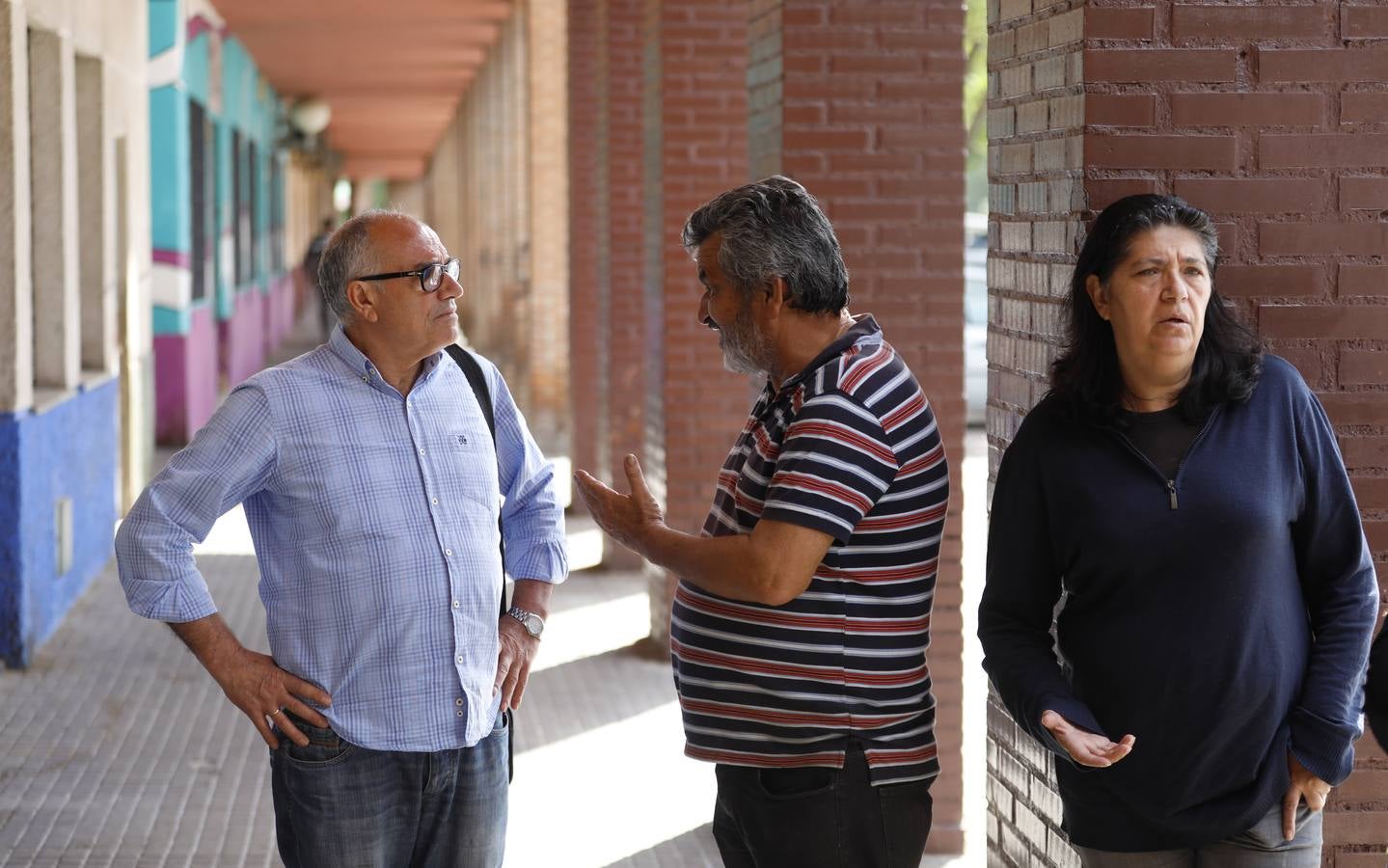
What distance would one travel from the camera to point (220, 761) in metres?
6.30

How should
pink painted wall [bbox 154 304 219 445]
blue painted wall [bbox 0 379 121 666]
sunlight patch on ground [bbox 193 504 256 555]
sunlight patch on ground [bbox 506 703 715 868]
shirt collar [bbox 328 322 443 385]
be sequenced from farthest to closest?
pink painted wall [bbox 154 304 219 445], sunlight patch on ground [bbox 193 504 256 555], blue painted wall [bbox 0 379 121 666], sunlight patch on ground [bbox 506 703 715 868], shirt collar [bbox 328 322 443 385]

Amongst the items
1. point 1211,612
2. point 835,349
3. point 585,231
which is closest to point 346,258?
point 835,349

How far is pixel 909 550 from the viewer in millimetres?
2748

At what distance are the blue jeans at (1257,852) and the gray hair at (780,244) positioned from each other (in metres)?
0.98

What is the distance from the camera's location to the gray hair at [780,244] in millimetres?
2758

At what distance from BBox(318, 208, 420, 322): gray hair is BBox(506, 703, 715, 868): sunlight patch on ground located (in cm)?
254

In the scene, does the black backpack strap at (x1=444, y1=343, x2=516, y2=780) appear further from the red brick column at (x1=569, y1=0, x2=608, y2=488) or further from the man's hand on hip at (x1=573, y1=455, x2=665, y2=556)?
the red brick column at (x1=569, y1=0, x2=608, y2=488)

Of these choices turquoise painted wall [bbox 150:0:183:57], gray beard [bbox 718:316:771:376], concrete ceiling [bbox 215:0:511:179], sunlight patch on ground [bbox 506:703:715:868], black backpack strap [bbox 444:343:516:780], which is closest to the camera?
gray beard [bbox 718:316:771:376]

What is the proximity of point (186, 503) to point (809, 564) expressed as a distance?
1.09 metres

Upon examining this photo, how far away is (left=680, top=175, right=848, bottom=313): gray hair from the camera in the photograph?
2758mm

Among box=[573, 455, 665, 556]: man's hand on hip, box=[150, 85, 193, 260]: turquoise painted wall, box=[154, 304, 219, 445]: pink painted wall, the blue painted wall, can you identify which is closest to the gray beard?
box=[573, 455, 665, 556]: man's hand on hip

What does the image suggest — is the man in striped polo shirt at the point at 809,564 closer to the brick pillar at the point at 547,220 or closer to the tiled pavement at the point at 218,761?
the tiled pavement at the point at 218,761

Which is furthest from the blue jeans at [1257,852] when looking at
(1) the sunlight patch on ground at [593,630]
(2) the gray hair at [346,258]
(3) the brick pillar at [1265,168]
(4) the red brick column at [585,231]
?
(4) the red brick column at [585,231]

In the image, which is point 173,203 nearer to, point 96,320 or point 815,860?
point 96,320
